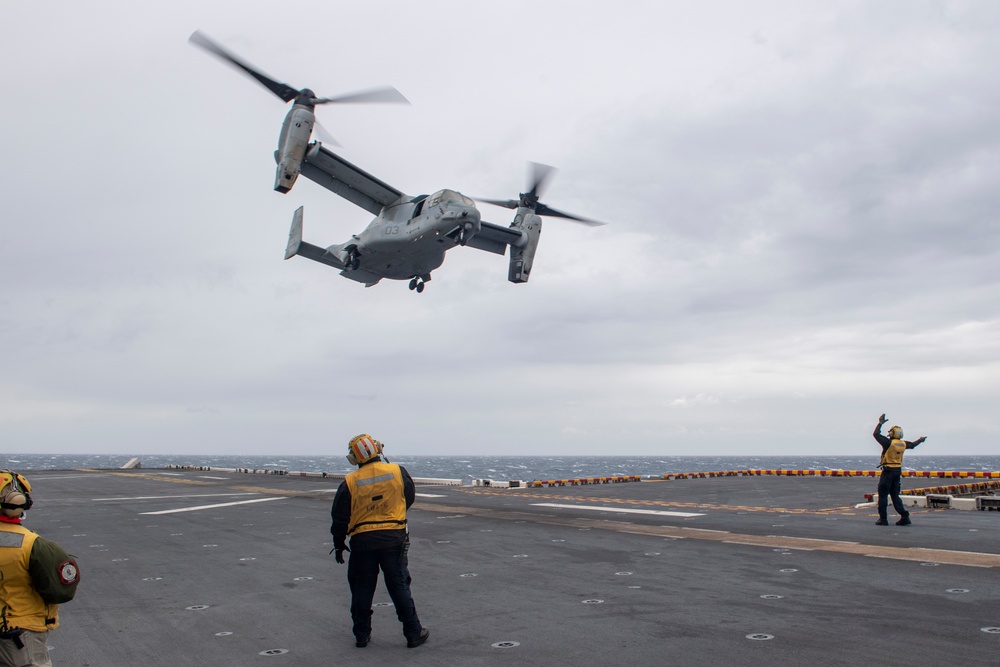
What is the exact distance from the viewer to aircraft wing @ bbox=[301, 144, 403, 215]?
29812 mm

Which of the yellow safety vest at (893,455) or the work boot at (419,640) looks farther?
the yellow safety vest at (893,455)

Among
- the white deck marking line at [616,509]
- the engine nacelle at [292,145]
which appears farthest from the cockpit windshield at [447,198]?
the white deck marking line at [616,509]

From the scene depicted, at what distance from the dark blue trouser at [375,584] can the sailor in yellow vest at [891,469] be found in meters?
12.0

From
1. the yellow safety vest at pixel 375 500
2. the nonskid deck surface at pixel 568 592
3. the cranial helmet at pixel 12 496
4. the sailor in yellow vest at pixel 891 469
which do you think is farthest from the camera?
the sailor in yellow vest at pixel 891 469

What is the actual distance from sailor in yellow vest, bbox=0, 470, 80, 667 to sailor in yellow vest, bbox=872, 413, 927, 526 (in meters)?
15.2

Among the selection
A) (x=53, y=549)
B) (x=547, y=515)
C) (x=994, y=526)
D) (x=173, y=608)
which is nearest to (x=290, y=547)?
(x=173, y=608)

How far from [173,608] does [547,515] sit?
1192cm

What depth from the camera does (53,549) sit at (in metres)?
4.55

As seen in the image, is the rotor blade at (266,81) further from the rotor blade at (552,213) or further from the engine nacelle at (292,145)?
the rotor blade at (552,213)

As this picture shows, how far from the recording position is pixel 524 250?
1419 inches

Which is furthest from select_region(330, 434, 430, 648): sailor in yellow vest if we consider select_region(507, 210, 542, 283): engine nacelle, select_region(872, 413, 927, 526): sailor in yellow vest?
select_region(507, 210, 542, 283): engine nacelle

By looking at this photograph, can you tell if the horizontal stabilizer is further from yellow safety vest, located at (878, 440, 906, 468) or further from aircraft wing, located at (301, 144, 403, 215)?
yellow safety vest, located at (878, 440, 906, 468)

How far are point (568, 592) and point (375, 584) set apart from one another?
125 inches

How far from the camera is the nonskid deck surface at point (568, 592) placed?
6633mm
